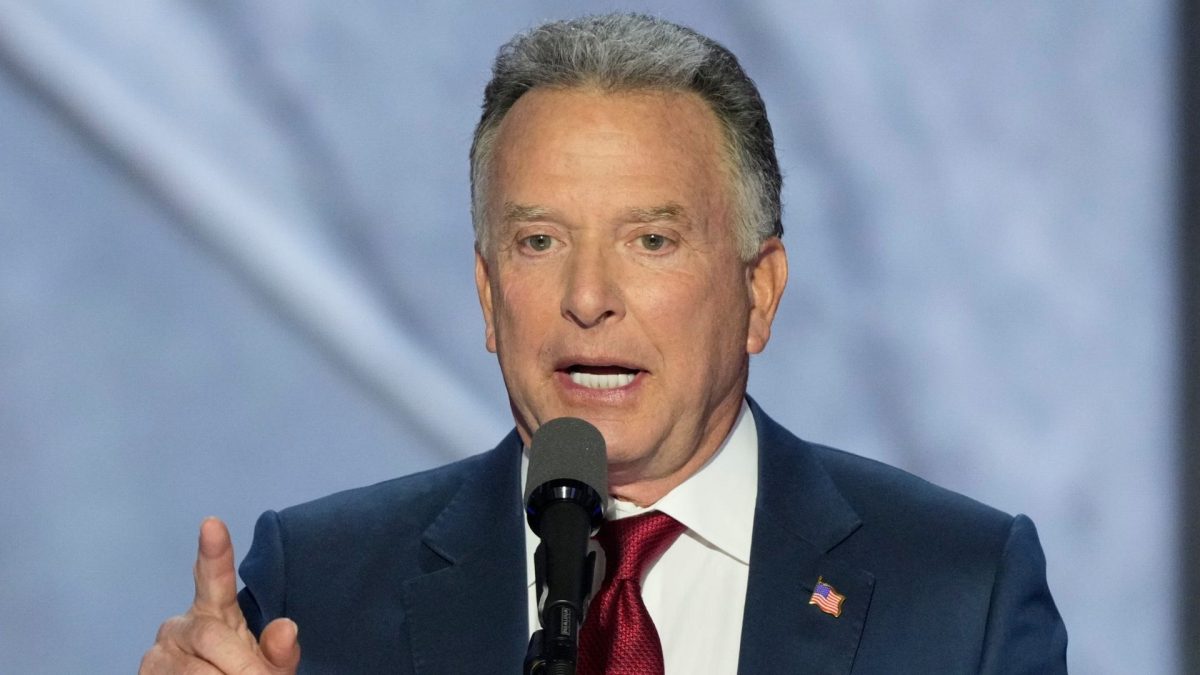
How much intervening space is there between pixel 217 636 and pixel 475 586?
0.47 metres

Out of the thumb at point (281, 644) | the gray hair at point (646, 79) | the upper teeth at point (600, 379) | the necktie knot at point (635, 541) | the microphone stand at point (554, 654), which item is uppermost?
the gray hair at point (646, 79)

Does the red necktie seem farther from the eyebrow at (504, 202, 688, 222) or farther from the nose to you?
the eyebrow at (504, 202, 688, 222)

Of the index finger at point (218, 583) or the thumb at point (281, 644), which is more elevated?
the index finger at point (218, 583)

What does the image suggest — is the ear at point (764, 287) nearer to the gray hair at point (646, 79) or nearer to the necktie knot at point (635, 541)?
the gray hair at point (646, 79)

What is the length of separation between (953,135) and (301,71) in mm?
1142

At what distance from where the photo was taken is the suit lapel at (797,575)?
2262 mm

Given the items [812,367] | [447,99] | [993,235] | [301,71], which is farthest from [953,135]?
[301,71]

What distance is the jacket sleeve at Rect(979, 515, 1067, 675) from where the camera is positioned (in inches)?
90.3

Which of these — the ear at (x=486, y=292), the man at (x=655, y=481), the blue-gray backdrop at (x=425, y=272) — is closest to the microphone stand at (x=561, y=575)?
the man at (x=655, y=481)

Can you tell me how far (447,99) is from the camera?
3.14 metres

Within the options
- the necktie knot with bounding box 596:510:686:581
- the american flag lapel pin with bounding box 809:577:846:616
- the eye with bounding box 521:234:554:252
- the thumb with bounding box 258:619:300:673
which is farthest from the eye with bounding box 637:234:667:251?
the thumb with bounding box 258:619:300:673

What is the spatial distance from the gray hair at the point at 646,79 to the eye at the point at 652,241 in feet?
0.50

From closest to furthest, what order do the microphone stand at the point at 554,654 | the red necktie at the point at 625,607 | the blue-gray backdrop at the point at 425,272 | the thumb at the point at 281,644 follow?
the microphone stand at the point at 554,654, the thumb at the point at 281,644, the red necktie at the point at 625,607, the blue-gray backdrop at the point at 425,272

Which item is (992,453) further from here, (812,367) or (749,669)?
(749,669)
